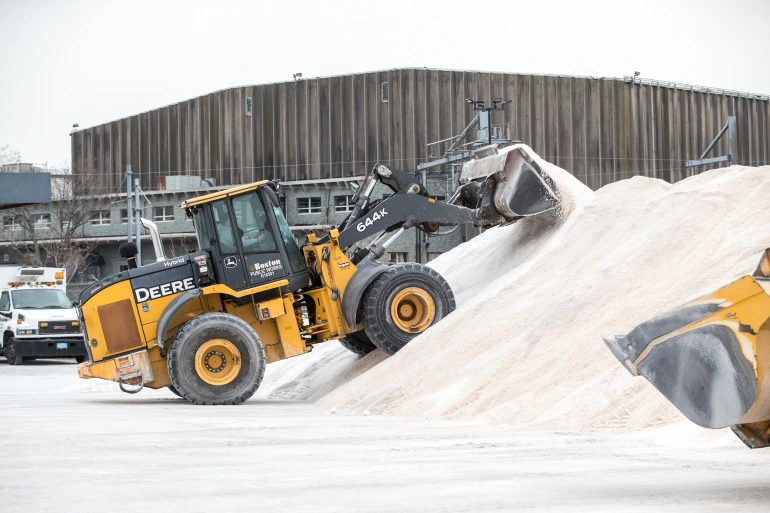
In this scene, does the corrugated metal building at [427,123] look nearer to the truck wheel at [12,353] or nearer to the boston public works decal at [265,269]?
the truck wheel at [12,353]

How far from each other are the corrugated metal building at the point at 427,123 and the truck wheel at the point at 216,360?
3740cm

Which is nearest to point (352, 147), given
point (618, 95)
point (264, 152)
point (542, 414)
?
point (264, 152)

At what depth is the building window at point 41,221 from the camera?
56.6 m

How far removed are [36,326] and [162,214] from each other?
1093 inches

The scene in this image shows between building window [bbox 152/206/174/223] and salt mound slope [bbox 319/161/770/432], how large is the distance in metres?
39.6

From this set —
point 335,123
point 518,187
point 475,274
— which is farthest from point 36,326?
point 335,123

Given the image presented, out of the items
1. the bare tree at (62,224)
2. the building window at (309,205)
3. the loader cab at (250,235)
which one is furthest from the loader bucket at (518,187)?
the bare tree at (62,224)

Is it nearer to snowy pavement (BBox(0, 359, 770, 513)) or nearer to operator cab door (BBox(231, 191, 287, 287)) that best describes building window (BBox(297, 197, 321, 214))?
operator cab door (BBox(231, 191, 287, 287))


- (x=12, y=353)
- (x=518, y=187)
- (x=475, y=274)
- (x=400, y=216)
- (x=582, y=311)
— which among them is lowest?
(x=12, y=353)

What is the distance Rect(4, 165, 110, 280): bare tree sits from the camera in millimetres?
53156

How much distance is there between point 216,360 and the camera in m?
15.9

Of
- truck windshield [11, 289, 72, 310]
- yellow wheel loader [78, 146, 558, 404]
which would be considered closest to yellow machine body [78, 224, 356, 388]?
yellow wheel loader [78, 146, 558, 404]

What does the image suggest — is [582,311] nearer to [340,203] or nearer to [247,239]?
[247,239]

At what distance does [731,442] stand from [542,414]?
94.8 inches
